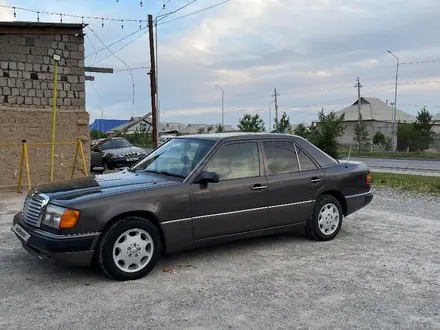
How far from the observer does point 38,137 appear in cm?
1304

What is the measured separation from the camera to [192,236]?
5.20 meters

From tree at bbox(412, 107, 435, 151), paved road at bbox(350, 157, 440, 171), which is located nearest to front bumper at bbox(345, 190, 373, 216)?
paved road at bbox(350, 157, 440, 171)

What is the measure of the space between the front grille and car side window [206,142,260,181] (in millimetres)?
1870

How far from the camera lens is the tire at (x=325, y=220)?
6320mm

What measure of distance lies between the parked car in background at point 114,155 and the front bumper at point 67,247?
1508cm

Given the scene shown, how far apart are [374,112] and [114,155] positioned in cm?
6815

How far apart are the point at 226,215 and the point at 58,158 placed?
9381mm

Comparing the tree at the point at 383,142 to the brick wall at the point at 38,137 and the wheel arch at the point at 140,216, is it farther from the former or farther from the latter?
the wheel arch at the point at 140,216

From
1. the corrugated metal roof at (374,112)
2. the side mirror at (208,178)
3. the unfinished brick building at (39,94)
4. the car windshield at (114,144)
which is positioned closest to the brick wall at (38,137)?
the unfinished brick building at (39,94)

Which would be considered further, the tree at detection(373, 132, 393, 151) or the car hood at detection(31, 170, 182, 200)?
the tree at detection(373, 132, 393, 151)

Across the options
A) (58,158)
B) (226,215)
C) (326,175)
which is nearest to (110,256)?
(226,215)

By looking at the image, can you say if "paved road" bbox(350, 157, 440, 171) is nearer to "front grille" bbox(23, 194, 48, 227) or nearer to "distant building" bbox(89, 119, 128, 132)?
"front grille" bbox(23, 194, 48, 227)

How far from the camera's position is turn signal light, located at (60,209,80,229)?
4523 mm

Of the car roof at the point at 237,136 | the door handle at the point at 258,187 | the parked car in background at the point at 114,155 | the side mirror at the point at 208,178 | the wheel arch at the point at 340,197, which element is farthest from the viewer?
the parked car in background at the point at 114,155
